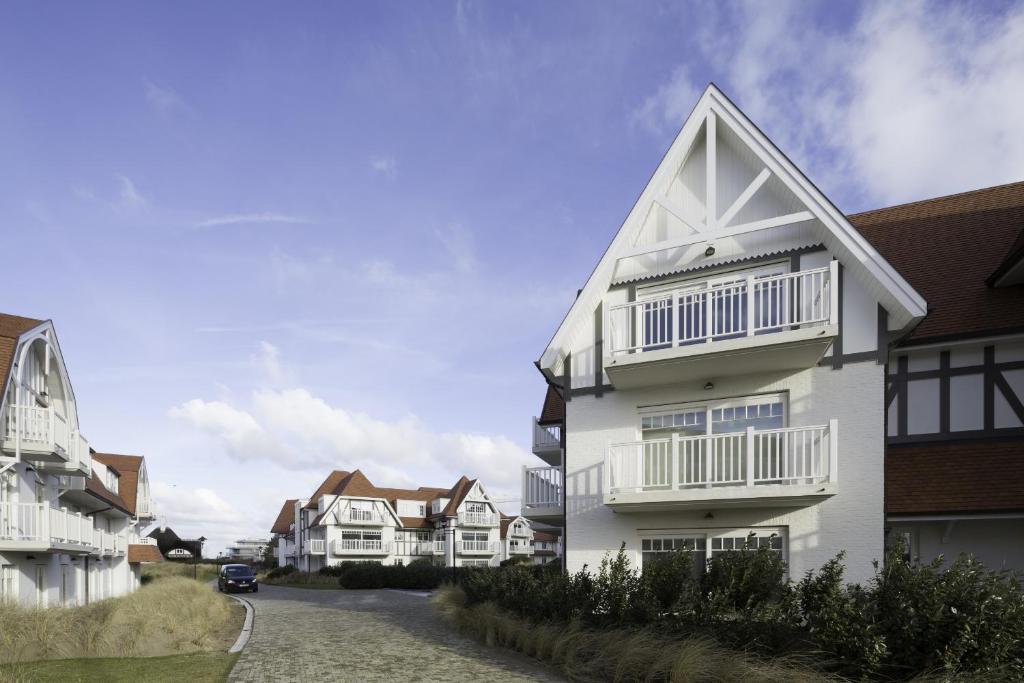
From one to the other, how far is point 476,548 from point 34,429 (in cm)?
4619

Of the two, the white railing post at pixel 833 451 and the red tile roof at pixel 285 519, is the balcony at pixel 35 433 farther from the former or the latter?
the red tile roof at pixel 285 519

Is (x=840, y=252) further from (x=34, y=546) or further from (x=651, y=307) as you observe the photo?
(x=34, y=546)

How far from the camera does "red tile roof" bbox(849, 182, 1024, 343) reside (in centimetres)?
1387

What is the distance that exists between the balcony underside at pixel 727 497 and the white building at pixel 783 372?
0.13 ft

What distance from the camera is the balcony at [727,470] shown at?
42.1 ft

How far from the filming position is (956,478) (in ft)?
42.4

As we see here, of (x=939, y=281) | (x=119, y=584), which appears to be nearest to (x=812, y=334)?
(x=939, y=281)

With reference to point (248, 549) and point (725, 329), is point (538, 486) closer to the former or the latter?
point (725, 329)

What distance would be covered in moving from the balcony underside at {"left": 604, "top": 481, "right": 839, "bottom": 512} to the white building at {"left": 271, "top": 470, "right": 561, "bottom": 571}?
4633cm

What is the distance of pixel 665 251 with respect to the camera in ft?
51.7

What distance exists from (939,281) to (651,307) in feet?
20.0

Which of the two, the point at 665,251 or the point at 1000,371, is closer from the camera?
the point at 1000,371

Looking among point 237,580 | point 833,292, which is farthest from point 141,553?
point 833,292

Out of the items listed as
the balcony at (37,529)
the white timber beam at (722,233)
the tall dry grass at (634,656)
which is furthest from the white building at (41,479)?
the white timber beam at (722,233)
